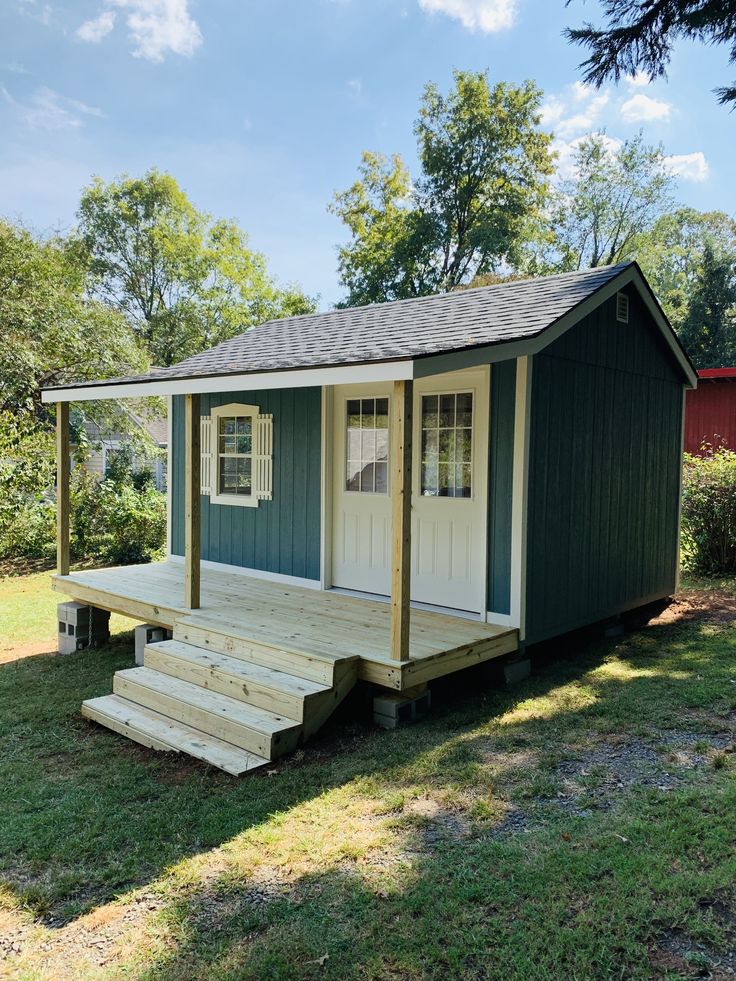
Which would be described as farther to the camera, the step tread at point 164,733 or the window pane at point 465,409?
the window pane at point 465,409

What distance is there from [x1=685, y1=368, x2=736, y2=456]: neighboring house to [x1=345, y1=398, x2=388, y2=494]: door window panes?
340 inches

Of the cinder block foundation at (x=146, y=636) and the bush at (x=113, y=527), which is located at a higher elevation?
the bush at (x=113, y=527)

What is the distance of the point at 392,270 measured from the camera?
24.7m

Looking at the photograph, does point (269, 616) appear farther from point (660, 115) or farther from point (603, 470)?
point (660, 115)

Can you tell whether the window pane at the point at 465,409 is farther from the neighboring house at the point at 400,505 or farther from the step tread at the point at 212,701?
the step tread at the point at 212,701

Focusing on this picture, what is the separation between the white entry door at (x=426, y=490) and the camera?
5590mm

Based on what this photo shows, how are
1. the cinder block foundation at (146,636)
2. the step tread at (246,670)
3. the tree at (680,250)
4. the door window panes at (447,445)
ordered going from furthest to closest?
the tree at (680,250) → the cinder block foundation at (146,636) → the door window panes at (447,445) → the step tread at (246,670)

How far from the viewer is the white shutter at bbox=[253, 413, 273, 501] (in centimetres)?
716

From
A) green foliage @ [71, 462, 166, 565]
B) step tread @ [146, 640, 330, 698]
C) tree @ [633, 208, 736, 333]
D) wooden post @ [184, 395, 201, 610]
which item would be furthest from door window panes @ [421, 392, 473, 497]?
tree @ [633, 208, 736, 333]

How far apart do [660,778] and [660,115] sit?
2917cm

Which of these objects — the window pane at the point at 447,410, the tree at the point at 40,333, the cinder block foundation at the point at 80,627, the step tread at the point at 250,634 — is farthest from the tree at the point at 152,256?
the step tread at the point at 250,634

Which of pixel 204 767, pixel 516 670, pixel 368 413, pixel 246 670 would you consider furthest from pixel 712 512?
pixel 204 767

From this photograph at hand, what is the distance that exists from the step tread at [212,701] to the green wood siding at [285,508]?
2.24 meters

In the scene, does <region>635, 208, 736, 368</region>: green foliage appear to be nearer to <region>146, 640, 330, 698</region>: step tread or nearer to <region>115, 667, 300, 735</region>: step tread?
<region>146, 640, 330, 698</region>: step tread
